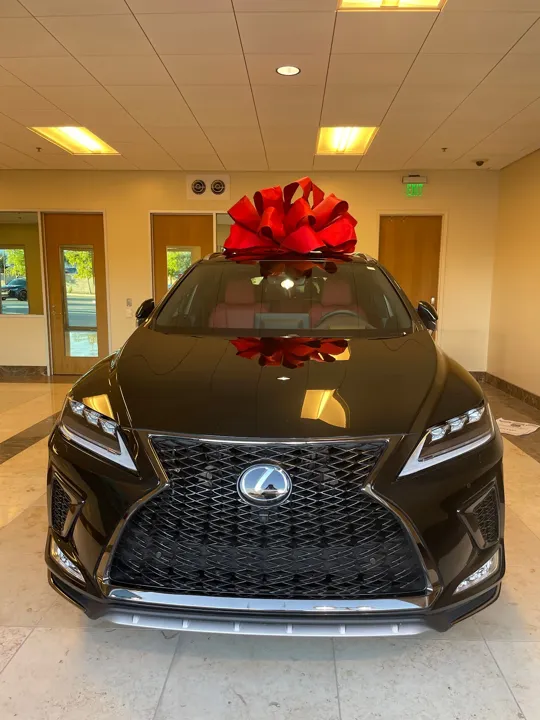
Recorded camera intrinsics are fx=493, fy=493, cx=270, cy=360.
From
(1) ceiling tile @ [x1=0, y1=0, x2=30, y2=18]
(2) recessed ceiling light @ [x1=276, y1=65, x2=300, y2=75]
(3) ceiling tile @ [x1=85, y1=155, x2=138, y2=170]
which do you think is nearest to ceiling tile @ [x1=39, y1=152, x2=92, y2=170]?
(3) ceiling tile @ [x1=85, y1=155, x2=138, y2=170]

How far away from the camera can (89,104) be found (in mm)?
4062

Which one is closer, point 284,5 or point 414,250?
point 284,5

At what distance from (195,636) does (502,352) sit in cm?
558

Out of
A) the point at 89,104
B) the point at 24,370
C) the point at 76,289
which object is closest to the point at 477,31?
the point at 89,104

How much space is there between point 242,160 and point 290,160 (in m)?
0.57

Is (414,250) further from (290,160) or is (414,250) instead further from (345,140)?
(290,160)

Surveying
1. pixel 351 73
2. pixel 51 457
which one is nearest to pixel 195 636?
pixel 51 457

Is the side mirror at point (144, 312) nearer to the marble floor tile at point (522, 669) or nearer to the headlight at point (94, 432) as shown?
the headlight at point (94, 432)

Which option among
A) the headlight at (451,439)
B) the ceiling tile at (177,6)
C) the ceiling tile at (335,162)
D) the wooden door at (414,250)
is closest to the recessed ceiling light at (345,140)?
the ceiling tile at (335,162)

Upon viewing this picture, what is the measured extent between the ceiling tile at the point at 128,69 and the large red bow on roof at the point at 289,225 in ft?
4.45

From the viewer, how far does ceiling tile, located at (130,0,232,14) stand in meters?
2.57

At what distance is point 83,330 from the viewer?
690 cm

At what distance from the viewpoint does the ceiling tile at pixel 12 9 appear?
2.61 meters

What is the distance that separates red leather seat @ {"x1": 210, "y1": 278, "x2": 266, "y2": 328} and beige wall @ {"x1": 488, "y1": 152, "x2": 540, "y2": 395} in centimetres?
425
